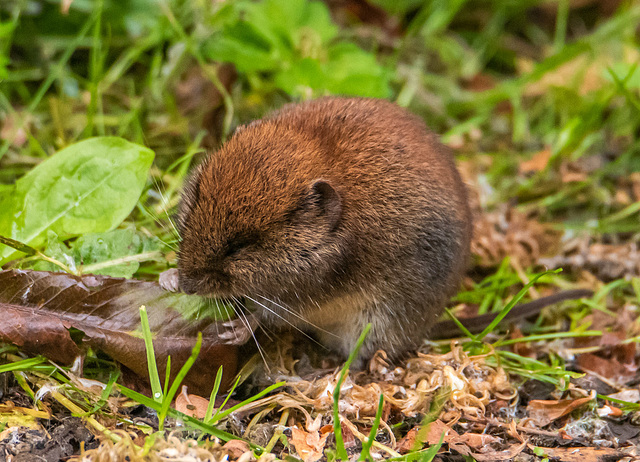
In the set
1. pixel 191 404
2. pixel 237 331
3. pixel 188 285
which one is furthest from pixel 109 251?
pixel 191 404

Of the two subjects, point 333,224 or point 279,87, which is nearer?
point 333,224

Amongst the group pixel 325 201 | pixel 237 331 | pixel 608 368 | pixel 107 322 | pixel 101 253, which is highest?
pixel 325 201

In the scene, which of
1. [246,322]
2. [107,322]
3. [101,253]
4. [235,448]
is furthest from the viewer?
[101,253]

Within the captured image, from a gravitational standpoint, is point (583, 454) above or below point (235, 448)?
below

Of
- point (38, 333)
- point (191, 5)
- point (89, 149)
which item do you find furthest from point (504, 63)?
point (38, 333)

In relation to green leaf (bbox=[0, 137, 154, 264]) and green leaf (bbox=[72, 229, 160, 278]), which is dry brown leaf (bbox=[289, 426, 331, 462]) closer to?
green leaf (bbox=[72, 229, 160, 278])

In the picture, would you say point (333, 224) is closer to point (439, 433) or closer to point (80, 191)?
point (439, 433)

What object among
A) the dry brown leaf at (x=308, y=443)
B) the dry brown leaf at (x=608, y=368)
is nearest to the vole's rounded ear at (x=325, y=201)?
the dry brown leaf at (x=308, y=443)

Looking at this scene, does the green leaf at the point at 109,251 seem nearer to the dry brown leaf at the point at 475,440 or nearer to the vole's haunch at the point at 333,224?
the vole's haunch at the point at 333,224
